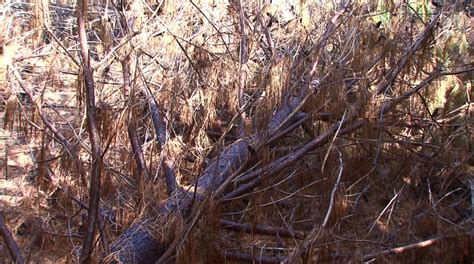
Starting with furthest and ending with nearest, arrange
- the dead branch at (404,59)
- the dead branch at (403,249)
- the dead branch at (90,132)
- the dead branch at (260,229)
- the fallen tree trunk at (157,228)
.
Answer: the dead branch at (404,59)
the dead branch at (260,229)
the dead branch at (403,249)
the fallen tree trunk at (157,228)
the dead branch at (90,132)

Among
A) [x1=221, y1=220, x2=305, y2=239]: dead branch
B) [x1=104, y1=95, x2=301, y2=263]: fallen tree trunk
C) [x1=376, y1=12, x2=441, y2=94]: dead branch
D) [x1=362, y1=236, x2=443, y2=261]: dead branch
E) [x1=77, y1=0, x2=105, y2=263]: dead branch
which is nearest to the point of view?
[x1=77, y1=0, x2=105, y2=263]: dead branch

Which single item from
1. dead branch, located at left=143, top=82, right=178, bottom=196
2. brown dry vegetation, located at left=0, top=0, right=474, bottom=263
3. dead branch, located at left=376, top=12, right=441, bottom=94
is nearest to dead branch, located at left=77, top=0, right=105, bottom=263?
brown dry vegetation, located at left=0, top=0, right=474, bottom=263

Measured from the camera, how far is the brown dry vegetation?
2.60 metres

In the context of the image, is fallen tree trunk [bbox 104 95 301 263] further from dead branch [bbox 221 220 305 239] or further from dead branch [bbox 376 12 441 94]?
dead branch [bbox 376 12 441 94]

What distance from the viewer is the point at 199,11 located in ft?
11.8

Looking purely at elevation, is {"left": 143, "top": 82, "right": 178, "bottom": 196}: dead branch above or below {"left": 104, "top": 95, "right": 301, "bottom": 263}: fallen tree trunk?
above

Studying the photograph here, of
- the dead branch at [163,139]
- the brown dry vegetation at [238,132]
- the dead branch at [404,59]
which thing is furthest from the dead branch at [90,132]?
the dead branch at [404,59]

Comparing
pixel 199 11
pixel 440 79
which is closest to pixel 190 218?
pixel 199 11

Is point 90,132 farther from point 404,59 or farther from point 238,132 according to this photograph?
point 404,59

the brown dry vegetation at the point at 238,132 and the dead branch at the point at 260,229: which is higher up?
the brown dry vegetation at the point at 238,132

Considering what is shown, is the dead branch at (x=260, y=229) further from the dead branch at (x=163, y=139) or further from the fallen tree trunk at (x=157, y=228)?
the dead branch at (x=163, y=139)

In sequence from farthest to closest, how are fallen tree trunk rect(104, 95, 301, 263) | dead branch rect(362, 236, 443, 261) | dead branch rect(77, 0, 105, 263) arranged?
dead branch rect(362, 236, 443, 261) → fallen tree trunk rect(104, 95, 301, 263) → dead branch rect(77, 0, 105, 263)

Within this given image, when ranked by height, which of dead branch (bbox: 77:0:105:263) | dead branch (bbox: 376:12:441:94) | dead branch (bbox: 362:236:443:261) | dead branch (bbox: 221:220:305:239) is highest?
dead branch (bbox: 376:12:441:94)

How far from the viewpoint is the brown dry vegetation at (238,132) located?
8.53ft
